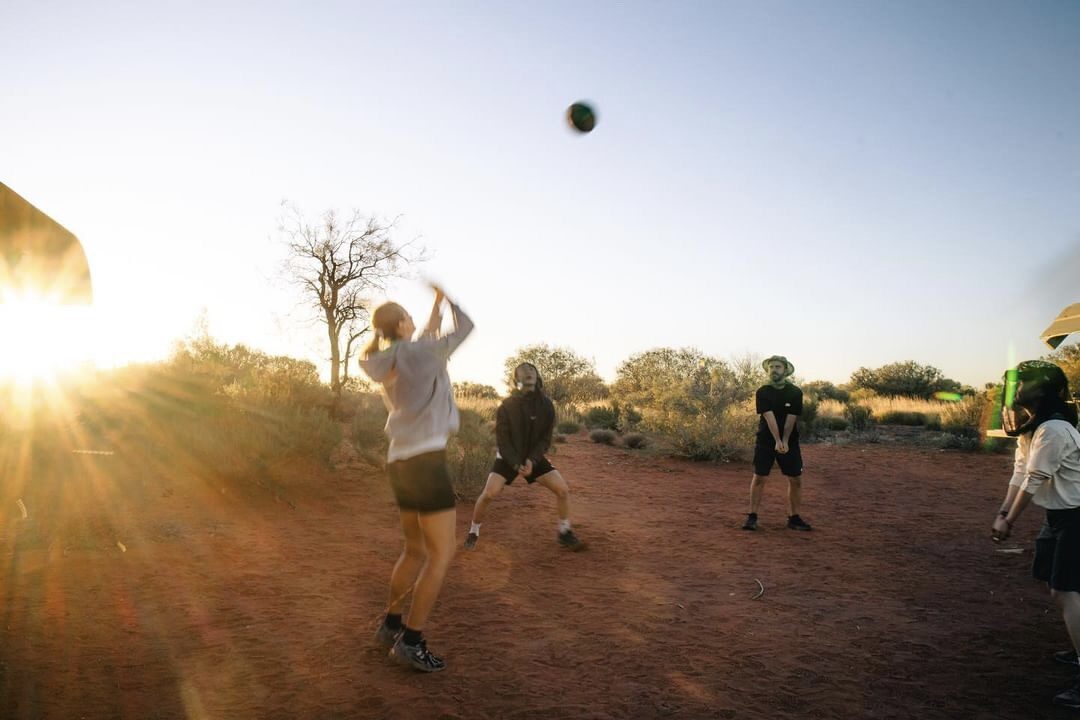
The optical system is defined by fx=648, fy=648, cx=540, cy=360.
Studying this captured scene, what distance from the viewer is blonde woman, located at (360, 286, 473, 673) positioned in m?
3.83

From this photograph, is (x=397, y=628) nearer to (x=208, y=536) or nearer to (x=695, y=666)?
(x=695, y=666)

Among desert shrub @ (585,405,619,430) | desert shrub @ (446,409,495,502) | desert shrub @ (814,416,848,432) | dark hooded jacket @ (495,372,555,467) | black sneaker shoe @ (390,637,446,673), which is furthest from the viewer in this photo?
desert shrub @ (585,405,619,430)

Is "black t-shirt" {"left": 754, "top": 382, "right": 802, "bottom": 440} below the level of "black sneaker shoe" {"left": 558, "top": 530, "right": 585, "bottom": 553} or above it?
above

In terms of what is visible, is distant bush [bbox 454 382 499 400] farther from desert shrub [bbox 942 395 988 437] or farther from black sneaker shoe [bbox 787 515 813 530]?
black sneaker shoe [bbox 787 515 813 530]

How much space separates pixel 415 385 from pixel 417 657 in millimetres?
1720

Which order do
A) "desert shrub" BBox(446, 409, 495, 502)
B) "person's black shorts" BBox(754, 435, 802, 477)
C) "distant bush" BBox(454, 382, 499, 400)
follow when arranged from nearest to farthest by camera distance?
"person's black shorts" BBox(754, 435, 802, 477) → "desert shrub" BBox(446, 409, 495, 502) → "distant bush" BBox(454, 382, 499, 400)

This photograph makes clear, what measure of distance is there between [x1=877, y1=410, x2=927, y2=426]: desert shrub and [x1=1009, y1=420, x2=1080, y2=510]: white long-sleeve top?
836 inches

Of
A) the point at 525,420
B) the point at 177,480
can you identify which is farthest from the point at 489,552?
the point at 177,480

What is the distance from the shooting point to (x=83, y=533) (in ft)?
22.3

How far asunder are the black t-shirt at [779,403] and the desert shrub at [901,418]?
17.5m

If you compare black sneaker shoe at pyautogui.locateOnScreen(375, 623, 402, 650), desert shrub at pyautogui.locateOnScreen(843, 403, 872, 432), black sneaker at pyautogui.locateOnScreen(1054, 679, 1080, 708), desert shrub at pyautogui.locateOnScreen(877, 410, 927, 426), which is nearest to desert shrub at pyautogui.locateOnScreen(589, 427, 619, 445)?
desert shrub at pyautogui.locateOnScreen(843, 403, 872, 432)

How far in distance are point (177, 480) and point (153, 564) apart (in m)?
3.37

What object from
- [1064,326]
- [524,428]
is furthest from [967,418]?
[524,428]

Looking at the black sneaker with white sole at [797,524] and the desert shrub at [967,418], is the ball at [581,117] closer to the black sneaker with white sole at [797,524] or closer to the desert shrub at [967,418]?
the black sneaker with white sole at [797,524]
